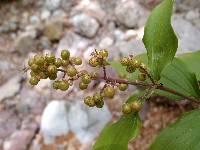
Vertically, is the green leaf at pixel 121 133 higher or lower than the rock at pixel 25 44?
lower

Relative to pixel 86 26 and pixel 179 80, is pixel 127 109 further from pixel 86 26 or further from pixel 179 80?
pixel 86 26

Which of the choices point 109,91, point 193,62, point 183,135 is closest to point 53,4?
point 193,62

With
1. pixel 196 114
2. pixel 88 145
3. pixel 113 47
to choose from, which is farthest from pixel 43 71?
pixel 113 47

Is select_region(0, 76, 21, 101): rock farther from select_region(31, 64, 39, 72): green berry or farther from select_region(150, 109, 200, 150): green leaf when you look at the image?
select_region(31, 64, 39, 72): green berry

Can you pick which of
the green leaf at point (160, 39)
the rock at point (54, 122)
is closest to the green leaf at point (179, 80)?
the green leaf at point (160, 39)

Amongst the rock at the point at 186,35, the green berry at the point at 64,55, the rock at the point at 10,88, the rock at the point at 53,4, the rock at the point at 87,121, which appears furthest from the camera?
the rock at the point at 53,4

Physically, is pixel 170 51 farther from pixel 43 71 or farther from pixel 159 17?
pixel 43 71

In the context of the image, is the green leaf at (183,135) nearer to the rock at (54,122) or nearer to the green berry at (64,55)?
the green berry at (64,55)
